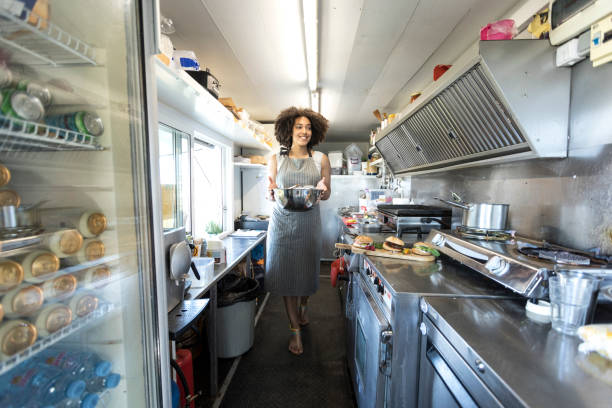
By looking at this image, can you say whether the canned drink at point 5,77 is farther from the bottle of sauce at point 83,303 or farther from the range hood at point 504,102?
the range hood at point 504,102

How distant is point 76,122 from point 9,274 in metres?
0.43

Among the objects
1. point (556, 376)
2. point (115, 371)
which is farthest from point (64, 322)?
point (556, 376)

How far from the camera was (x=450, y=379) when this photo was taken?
74 cm

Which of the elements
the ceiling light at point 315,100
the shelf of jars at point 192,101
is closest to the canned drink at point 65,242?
the shelf of jars at point 192,101

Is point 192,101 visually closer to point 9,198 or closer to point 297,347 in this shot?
point 9,198

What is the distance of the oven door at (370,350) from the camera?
3.23 feet

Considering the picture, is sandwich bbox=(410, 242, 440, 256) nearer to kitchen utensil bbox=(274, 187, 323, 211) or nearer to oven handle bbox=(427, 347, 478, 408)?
oven handle bbox=(427, 347, 478, 408)

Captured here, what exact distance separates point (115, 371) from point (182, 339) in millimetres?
1028

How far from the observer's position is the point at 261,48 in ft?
6.73

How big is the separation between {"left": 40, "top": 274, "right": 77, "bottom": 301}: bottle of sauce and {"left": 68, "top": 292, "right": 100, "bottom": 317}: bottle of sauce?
0.02 meters

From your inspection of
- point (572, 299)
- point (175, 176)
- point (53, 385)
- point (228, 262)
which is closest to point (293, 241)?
point (228, 262)

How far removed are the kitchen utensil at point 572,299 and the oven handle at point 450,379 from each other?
1.10 feet

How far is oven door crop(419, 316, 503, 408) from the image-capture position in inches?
24.3

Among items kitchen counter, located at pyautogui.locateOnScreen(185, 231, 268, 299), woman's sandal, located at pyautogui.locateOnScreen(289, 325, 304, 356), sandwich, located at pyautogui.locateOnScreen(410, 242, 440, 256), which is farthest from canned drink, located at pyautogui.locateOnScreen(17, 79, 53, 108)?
woman's sandal, located at pyautogui.locateOnScreen(289, 325, 304, 356)
